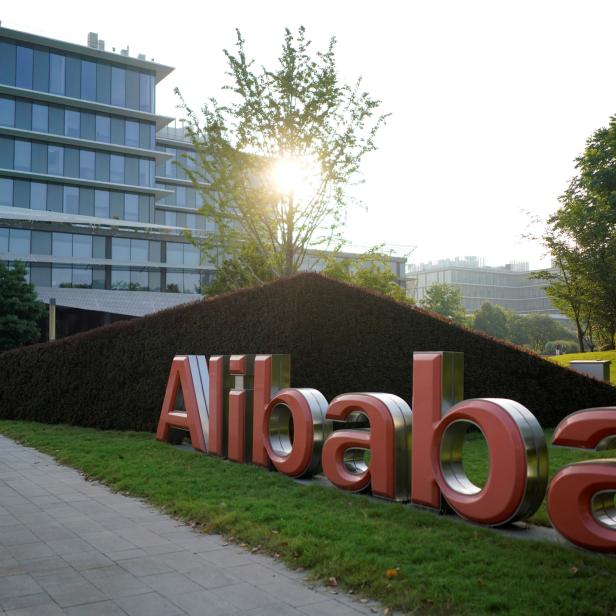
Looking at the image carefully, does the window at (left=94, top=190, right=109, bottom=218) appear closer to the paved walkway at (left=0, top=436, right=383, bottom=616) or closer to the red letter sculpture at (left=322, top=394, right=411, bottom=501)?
the paved walkway at (left=0, top=436, right=383, bottom=616)

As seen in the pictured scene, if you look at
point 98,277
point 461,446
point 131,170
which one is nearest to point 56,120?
point 131,170

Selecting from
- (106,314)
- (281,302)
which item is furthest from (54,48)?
(281,302)

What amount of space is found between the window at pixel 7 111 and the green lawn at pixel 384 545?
5427cm

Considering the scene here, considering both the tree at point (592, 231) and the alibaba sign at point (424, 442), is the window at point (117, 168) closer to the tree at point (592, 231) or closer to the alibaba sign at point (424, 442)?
the tree at point (592, 231)

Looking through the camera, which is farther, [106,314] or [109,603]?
[106,314]

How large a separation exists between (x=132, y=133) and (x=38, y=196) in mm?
10812

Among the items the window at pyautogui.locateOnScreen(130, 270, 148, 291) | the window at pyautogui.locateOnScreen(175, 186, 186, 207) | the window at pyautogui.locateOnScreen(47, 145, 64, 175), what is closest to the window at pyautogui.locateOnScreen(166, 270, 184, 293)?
the window at pyautogui.locateOnScreen(130, 270, 148, 291)

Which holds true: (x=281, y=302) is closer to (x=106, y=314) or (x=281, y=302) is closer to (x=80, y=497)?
(x=80, y=497)

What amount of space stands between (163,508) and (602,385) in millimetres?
11694

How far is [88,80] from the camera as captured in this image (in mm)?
59500

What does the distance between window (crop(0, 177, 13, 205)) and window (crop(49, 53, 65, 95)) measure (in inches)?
348

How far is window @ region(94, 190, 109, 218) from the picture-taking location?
60.1 m

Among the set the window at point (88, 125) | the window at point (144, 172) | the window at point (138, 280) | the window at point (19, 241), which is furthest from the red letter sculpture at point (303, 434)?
the window at point (144, 172)

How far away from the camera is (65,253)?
51.3 meters
